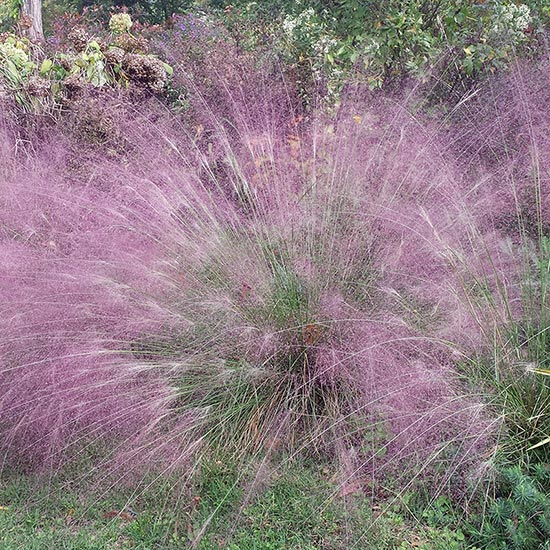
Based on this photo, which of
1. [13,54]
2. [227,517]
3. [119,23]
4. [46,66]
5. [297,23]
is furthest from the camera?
[119,23]

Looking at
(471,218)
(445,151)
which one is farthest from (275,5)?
(471,218)

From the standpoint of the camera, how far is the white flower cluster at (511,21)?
15.3 ft

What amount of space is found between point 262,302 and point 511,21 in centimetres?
326

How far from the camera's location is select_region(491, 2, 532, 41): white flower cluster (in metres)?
4.66

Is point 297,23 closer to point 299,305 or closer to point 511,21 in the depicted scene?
point 511,21

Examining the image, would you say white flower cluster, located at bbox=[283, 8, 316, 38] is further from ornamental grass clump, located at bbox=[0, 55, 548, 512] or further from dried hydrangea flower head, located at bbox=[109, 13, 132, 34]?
ornamental grass clump, located at bbox=[0, 55, 548, 512]

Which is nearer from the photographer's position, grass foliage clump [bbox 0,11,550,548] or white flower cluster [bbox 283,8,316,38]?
grass foliage clump [bbox 0,11,550,548]

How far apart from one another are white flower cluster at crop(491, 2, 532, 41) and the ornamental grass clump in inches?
71.9

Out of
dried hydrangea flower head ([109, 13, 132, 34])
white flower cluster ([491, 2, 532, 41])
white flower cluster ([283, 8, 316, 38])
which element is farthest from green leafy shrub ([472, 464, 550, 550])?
dried hydrangea flower head ([109, 13, 132, 34])

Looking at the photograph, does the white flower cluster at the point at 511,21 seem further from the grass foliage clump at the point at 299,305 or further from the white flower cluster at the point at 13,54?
the white flower cluster at the point at 13,54

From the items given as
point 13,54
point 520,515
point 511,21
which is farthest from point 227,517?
point 13,54

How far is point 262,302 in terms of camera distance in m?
2.79

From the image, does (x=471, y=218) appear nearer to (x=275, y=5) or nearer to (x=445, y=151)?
(x=445, y=151)

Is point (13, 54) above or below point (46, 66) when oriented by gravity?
above
